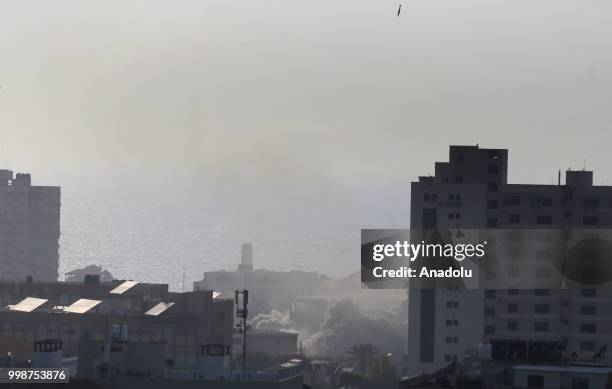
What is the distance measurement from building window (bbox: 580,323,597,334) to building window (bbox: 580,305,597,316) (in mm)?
1056

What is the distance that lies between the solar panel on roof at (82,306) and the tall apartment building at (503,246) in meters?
29.5

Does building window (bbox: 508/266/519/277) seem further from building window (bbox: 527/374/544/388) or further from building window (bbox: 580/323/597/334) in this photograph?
building window (bbox: 527/374/544/388)

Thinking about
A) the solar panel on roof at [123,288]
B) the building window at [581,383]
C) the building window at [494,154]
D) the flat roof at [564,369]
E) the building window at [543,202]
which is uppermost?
the building window at [494,154]

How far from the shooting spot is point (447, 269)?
172000mm

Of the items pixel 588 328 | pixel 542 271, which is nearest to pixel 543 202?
pixel 542 271

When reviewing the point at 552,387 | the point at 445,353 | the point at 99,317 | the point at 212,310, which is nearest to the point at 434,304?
the point at 445,353

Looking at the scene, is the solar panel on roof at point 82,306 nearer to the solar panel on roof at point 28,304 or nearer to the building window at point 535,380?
the solar panel on roof at point 28,304

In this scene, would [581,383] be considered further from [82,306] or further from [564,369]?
[82,306]

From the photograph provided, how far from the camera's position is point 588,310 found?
550 ft

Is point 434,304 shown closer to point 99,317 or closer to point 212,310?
point 212,310

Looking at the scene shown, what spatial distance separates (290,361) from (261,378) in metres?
96.6

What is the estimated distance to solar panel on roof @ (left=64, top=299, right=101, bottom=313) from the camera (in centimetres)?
16500

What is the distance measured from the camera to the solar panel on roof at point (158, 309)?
16250 centimetres

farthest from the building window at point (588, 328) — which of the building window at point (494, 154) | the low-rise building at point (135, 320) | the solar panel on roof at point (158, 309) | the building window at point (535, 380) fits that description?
the building window at point (535, 380)
